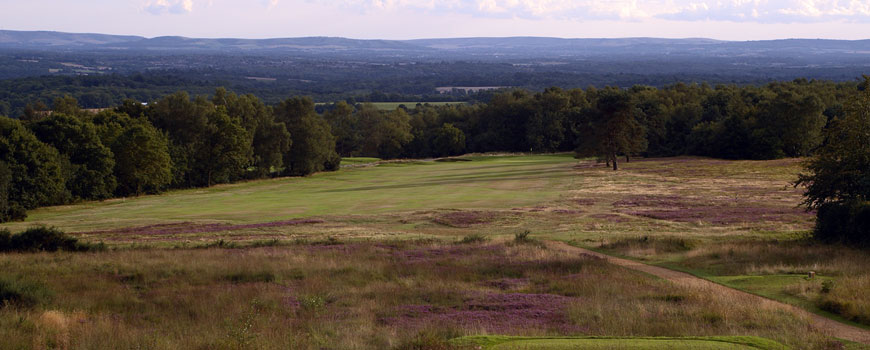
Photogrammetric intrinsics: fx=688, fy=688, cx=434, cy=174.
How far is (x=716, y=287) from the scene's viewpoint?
19281 mm

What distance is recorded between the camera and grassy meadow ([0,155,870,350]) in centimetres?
1303

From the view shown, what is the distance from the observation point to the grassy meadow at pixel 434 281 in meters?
13.0

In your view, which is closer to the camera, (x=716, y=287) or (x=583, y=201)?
(x=716, y=287)

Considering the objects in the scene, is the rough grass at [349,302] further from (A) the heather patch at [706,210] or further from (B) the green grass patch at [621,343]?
(A) the heather patch at [706,210]

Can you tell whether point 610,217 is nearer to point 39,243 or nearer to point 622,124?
point 39,243

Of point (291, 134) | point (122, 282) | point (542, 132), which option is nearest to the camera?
point (122, 282)

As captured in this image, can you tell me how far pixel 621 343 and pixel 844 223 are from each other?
61.0 feet

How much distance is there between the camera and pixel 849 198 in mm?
27047

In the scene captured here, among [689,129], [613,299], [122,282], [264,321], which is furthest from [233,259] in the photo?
[689,129]

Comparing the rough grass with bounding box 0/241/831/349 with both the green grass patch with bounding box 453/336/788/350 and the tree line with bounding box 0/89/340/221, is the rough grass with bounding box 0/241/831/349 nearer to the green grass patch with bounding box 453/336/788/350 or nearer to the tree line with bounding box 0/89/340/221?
the green grass patch with bounding box 453/336/788/350

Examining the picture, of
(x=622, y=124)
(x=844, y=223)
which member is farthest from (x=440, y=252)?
(x=622, y=124)

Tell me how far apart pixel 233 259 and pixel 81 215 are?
32.5 m

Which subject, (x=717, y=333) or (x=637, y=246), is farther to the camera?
(x=637, y=246)

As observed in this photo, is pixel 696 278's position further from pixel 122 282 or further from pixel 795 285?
pixel 122 282
